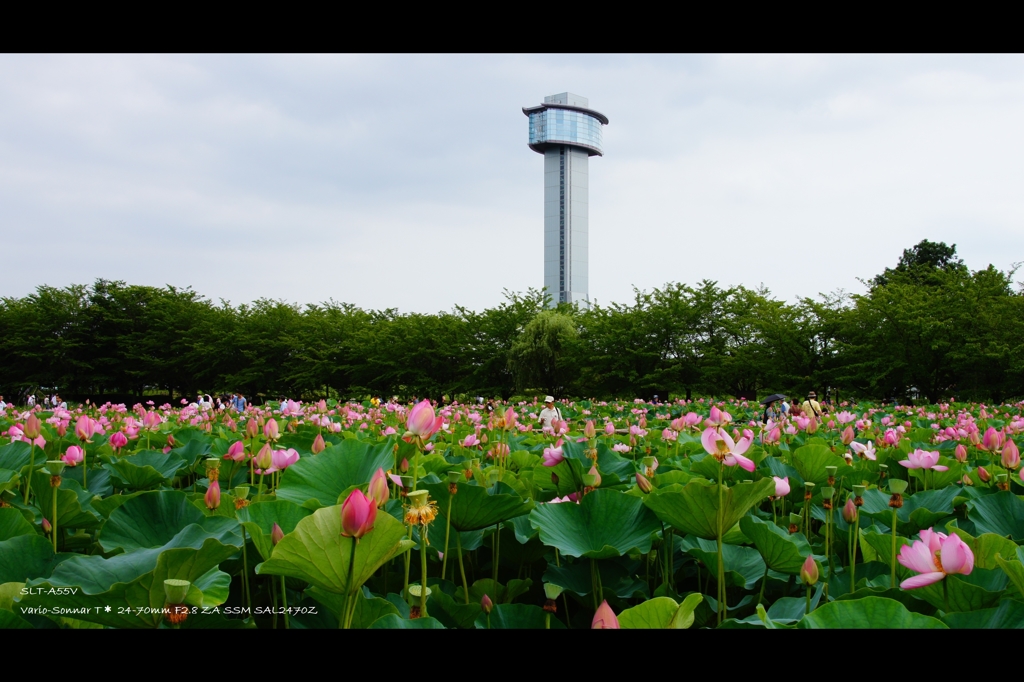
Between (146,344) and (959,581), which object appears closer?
(959,581)

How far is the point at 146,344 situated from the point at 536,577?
34.4 metres

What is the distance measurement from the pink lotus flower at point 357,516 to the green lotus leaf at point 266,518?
1.44ft

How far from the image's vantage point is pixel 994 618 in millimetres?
961

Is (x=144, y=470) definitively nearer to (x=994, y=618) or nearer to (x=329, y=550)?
(x=329, y=550)

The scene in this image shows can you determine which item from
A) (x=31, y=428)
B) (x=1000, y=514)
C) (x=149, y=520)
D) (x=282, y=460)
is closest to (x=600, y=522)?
(x=282, y=460)

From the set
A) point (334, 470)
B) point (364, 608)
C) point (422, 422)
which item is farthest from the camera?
point (334, 470)

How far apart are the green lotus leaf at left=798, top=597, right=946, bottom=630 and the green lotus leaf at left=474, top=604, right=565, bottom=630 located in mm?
448

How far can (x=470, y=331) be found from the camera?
27969 mm

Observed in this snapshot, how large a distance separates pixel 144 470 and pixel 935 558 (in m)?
2.16

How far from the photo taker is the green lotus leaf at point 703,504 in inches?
49.5

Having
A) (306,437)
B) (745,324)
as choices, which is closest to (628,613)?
(306,437)
